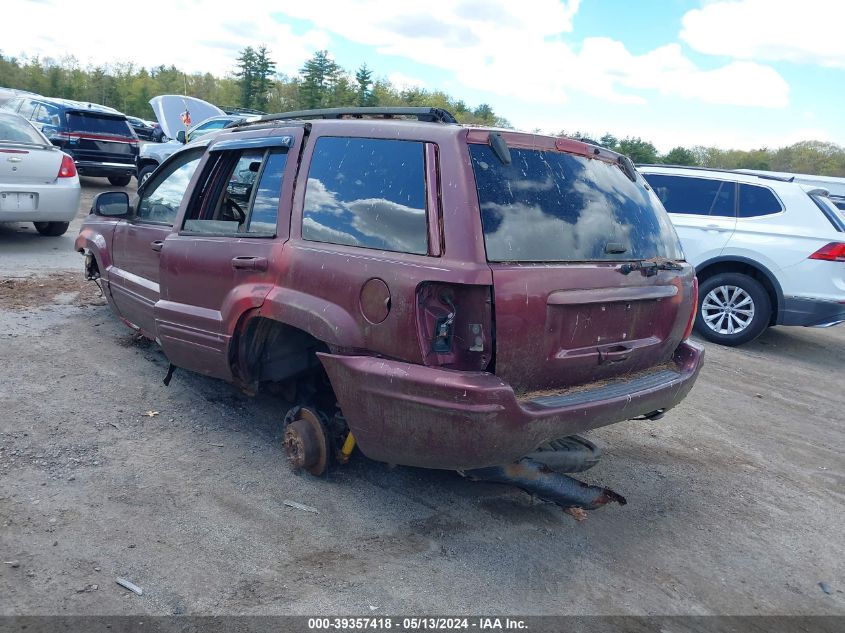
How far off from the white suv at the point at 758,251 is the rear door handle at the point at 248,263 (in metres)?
6.18

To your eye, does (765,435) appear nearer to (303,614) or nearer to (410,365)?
(410,365)

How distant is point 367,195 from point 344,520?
5.15ft

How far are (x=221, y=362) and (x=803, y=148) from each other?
55.5m

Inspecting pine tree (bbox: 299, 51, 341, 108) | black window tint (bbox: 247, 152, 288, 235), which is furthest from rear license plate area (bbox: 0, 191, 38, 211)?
pine tree (bbox: 299, 51, 341, 108)

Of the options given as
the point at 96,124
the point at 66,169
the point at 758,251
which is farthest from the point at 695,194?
the point at 96,124

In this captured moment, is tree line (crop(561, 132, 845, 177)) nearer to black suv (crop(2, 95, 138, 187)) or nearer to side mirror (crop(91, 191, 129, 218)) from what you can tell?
black suv (crop(2, 95, 138, 187))

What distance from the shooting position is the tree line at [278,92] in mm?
45731

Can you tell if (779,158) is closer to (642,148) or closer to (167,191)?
(642,148)

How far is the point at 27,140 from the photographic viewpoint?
8.74 meters

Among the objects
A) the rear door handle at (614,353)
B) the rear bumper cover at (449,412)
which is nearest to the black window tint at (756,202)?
the rear door handle at (614,353)

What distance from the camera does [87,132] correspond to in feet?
46.8

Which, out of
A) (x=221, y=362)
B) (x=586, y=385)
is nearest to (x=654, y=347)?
(x=586, y=385)

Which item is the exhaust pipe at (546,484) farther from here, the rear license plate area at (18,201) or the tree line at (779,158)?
the tree line at (779,158)

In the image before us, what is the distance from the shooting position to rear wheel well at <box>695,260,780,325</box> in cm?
780
